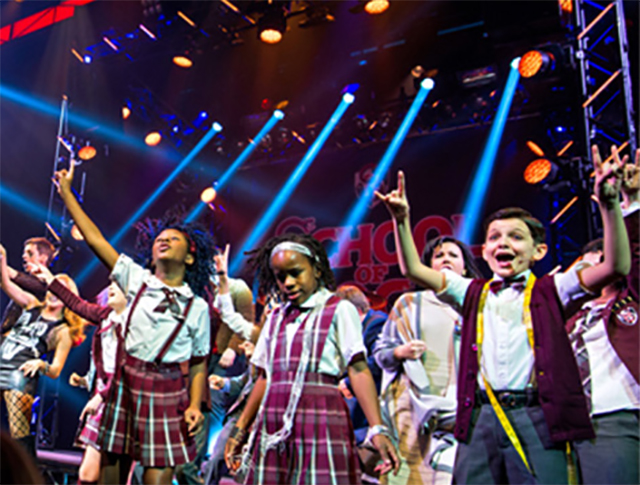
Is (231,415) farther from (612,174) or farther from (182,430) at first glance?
(612,174)

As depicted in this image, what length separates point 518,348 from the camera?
2.59 m

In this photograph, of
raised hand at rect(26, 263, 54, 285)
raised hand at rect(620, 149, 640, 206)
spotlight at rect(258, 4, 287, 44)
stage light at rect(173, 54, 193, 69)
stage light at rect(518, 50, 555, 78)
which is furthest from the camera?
stage light at rect(173, 54, 193, 69)

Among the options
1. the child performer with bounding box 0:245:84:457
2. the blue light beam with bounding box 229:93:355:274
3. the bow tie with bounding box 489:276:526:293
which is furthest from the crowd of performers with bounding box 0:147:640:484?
the blue light beam with bounding box 229:93:355:274

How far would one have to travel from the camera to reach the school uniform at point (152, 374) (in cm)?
338

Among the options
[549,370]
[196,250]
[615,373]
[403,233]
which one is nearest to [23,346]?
[196,250]

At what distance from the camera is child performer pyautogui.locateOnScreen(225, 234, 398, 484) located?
269cm

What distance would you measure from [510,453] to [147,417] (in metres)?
1.98

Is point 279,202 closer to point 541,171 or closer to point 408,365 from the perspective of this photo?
point 541,171

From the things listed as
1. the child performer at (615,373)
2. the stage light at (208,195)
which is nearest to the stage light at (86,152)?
the stage light at (208,195)

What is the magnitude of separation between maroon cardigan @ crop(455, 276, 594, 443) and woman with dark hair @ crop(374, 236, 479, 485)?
2.30 ft

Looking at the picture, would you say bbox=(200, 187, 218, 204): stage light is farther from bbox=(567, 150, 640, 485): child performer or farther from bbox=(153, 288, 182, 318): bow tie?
bbox=(567, 150, 640, 485): child performer

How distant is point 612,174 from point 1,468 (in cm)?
229

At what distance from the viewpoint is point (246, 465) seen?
279cm

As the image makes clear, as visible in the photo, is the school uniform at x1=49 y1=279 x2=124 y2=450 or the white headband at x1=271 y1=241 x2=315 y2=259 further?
the school uniform at x1=49 y1=279 x2=124 y2=450
